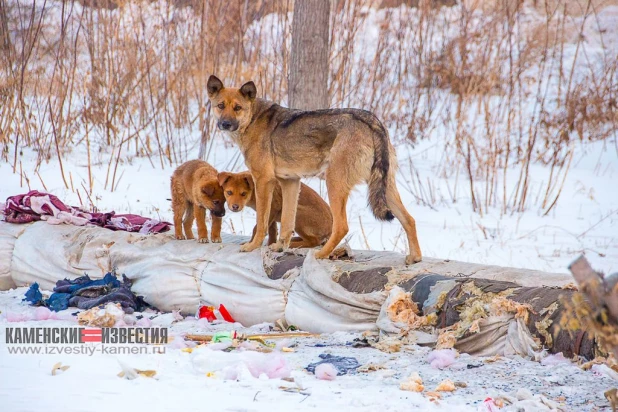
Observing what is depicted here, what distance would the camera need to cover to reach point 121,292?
20.5 ft

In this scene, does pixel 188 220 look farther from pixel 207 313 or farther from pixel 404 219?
pixel 404 219

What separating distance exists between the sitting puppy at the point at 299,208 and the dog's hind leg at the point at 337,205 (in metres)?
0.72

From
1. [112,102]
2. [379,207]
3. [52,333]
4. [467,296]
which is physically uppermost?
[112,102]

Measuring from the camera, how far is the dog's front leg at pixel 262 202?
21.8 ft

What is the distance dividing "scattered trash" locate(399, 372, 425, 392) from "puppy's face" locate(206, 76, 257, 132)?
3.28 meters

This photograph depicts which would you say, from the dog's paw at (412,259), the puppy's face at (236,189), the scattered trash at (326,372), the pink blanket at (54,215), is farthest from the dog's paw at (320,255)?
the pink blanket at (54,215)

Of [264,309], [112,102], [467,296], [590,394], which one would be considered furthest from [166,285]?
[112,102]

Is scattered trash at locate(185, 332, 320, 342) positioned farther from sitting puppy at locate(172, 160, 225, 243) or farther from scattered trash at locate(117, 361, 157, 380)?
sitting puppy at locate(172, 160, 225, 243)

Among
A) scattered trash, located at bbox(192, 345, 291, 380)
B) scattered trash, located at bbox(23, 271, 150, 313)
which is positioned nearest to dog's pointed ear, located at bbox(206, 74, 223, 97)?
scattered trash, located at bbox(23, 271, 150, 313)

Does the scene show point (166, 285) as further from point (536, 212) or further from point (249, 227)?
point (536, 212)

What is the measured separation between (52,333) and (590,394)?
352cm

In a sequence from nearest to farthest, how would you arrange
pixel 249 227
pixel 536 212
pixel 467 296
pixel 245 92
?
pixel 467 296
pixel 245 92
pixel 249 227
pixel 536 212

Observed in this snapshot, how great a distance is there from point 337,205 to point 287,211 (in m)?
0.66

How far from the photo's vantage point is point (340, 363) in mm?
4664
